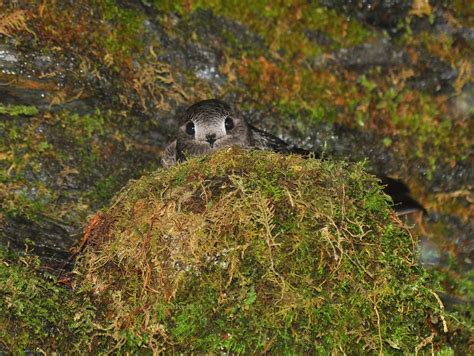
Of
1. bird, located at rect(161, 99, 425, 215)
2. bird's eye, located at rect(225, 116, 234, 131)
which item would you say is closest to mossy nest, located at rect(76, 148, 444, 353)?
bird, located at rect(161, 99, 425, 215)

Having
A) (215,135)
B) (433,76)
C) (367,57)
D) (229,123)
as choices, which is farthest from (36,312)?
(433,76)

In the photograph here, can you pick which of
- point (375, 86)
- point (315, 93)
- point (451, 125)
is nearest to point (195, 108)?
point (315, 93)

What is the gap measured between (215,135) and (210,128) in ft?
0.33

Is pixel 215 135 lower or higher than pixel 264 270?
higher

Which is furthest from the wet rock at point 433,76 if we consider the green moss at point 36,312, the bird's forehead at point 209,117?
the green moss at point 36,312

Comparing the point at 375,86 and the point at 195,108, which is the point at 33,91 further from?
the point at 375,86

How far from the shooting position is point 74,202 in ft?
21.7

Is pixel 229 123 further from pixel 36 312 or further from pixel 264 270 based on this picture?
pixel 36 312

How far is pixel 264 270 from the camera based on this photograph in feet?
16.1

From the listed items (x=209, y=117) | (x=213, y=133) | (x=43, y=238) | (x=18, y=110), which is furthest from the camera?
(x=213, y=133)

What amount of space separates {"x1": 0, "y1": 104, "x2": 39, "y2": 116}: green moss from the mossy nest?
5.91ft

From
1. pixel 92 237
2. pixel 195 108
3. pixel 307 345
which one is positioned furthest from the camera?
pixel 195 108

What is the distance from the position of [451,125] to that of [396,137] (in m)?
0.60

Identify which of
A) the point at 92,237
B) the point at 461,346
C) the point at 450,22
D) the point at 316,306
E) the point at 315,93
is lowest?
the point at 461,346
